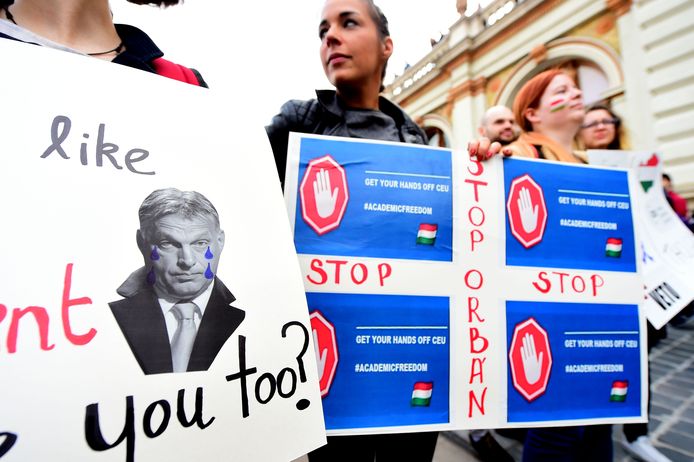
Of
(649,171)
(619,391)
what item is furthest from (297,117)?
(649,171)

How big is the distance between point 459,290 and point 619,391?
438 millimetres

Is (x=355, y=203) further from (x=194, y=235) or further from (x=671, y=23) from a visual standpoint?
(x=671, y=23)

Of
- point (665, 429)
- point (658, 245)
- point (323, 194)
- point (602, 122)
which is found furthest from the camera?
point (665, 429)

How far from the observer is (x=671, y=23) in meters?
3.94

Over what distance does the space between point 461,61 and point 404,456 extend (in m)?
8.33

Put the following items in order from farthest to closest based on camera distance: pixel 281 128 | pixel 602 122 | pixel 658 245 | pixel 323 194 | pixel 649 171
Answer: pixel 602 122 → pixel 649 171 → pixel 658 245 → pixel 281 128 → pixel 323 194

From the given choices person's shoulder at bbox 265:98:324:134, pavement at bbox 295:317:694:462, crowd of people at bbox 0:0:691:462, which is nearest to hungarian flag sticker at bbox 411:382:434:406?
crowd of people at bbox 0:0:691:462

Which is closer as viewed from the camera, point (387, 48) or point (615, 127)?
point (387, 48)

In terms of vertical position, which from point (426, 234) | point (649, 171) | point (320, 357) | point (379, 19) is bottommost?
point (320, 357)

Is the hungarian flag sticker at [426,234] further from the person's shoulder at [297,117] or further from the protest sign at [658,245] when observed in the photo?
the protest sign at [658,245]

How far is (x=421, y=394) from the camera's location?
622 millimetres

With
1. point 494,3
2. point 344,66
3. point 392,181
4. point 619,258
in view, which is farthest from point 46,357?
point 494,3

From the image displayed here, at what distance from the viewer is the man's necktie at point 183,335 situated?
38 cm

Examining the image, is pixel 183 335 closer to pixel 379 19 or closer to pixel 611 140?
pixel 379 19
